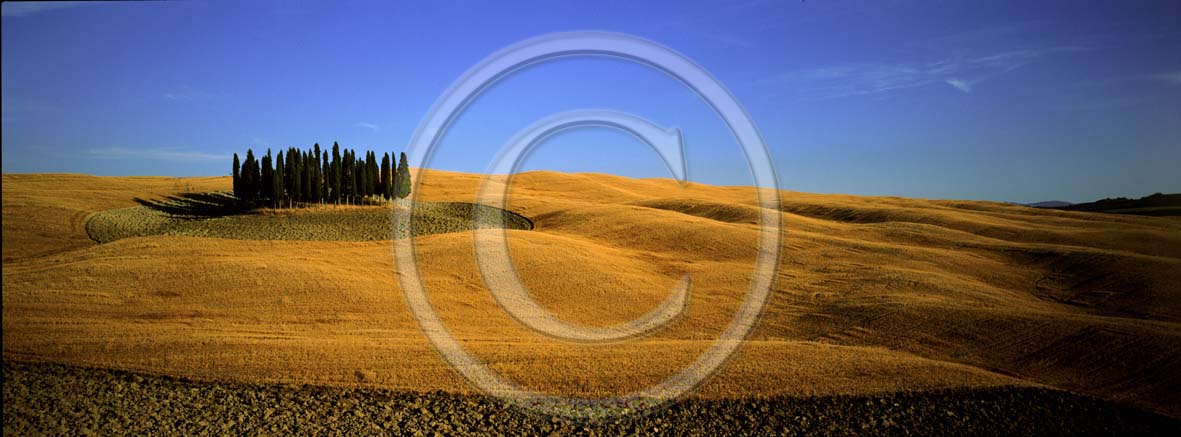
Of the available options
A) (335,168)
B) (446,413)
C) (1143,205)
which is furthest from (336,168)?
(1143,205)

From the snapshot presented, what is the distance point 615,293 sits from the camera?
29.4 meters

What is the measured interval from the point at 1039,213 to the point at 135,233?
250ft

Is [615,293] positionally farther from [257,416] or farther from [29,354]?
[29,354]

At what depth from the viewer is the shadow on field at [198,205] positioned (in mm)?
51719

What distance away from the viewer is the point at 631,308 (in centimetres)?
2759

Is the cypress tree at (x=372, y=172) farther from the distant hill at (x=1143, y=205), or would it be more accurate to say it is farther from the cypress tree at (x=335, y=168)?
the distant hill at (x=1143, y=205)

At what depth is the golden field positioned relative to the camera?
1780 cm

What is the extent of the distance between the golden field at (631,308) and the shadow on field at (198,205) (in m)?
7.16

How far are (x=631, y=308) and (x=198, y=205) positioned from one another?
46111mm

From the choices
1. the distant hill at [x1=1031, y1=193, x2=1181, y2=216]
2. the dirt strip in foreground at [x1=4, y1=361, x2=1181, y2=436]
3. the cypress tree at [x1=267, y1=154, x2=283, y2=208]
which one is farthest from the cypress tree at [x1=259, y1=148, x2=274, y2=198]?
the distant hill at [x1=1031, y1=193, x2=1181, y2=216]

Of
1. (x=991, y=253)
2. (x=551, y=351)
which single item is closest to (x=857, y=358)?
(x=551, y=351)

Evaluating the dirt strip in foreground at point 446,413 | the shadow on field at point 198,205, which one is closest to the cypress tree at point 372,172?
the shadow on field at point 198,205

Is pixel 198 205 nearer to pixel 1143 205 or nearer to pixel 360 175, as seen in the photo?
pixel 360 175

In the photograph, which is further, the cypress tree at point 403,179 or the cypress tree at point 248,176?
the cypress tree at point 403,179
